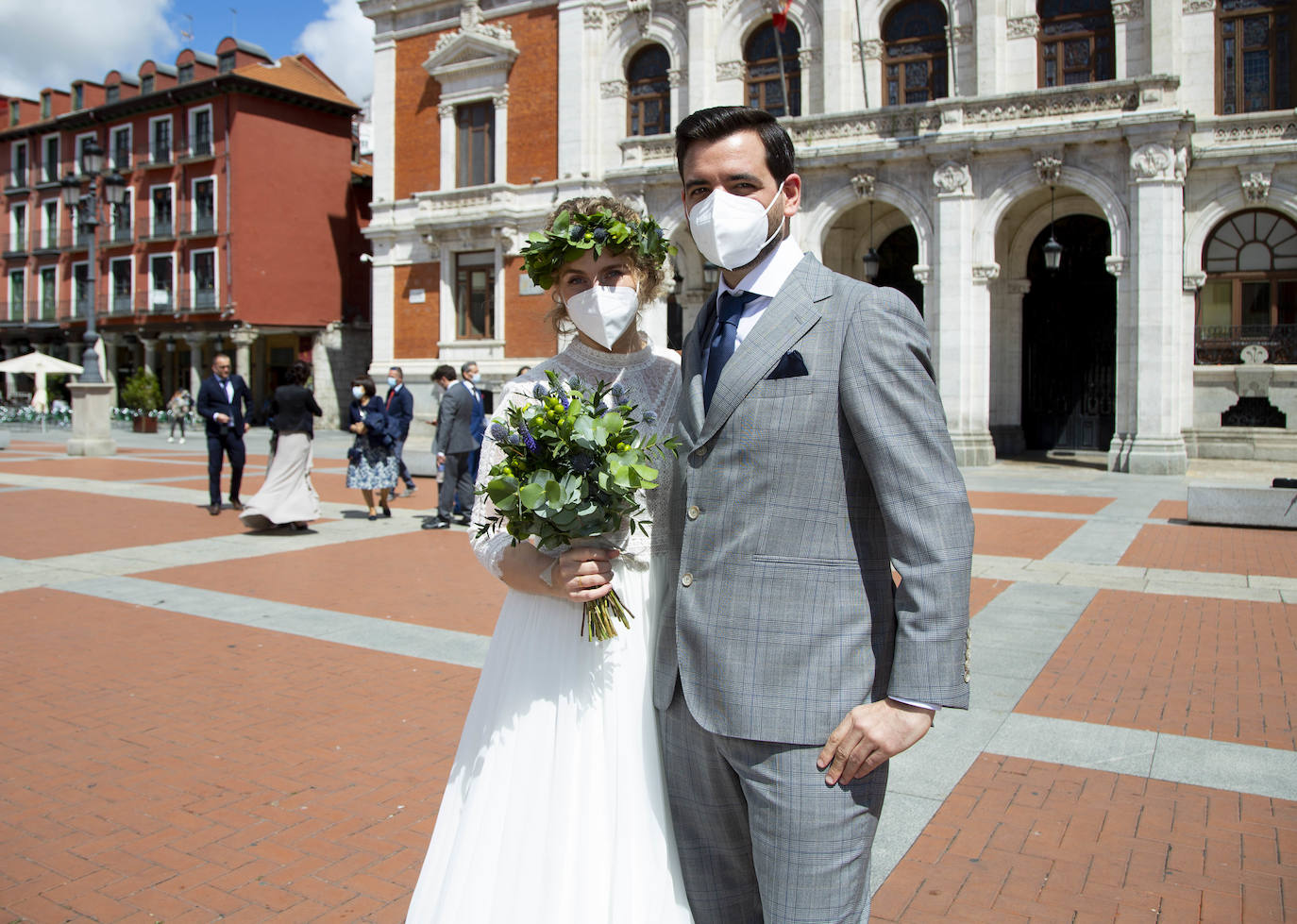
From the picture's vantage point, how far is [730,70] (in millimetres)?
23906

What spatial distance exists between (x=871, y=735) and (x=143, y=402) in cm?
3864

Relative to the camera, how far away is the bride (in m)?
2.29

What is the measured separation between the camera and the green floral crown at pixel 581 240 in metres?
2.53

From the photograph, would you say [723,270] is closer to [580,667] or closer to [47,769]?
[580,667]

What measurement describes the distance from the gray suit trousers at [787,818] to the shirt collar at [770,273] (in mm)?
946

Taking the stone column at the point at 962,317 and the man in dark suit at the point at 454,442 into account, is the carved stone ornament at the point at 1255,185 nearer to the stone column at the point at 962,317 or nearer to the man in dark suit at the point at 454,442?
the stone column at the point at 962,317

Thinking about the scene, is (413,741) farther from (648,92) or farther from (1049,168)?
(648,92)

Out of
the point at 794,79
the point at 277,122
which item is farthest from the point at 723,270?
the point at 277,122

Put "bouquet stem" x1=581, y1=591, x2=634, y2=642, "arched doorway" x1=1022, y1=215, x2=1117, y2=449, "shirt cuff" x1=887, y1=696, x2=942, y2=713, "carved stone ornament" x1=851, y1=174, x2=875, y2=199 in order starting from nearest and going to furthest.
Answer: "shirt cuff" x1=887, y1=696, x2=942, y2=713, "bouquet stem" x1=581, y1=591, x2=634, y2=642, "carved stone ornament" x1=851, y1=174, x2=875, y2=199, "arched doorway" x1=1022, y1=215, x2=1117, y2=449

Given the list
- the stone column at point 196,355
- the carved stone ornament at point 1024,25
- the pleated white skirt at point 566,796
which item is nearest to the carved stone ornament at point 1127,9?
the carved stone ornament at point 1024,25

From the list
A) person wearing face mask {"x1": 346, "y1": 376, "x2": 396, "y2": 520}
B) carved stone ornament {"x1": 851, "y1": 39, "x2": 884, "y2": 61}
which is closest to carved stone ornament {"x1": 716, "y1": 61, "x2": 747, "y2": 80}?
carved stone ornament {"x1": 851, "y1": 39, "x2": 884, "y2": 61}

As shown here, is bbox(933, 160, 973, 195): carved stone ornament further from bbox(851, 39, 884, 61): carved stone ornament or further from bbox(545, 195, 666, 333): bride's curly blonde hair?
bbox(545, 195, 666, 333): bride's curly blonde hair

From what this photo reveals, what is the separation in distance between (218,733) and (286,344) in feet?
126

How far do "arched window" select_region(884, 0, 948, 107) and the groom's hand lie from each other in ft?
72.1
